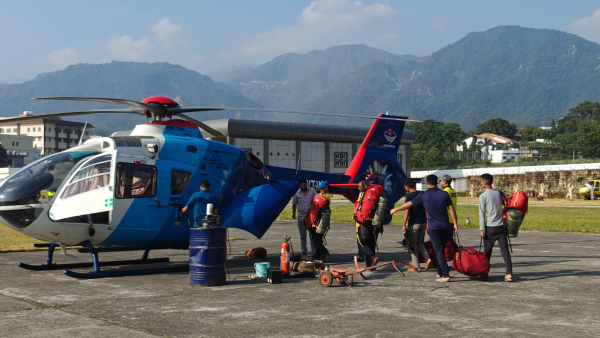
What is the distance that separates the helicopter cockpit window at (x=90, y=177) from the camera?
10961mm

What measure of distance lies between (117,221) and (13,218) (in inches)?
72.9

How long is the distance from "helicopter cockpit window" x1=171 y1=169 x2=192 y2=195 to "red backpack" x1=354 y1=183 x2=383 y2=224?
3693mm

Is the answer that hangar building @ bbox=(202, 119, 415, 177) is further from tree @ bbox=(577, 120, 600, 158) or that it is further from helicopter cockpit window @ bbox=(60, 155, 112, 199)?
tree @ bbox=(577, 120, 600, 158)

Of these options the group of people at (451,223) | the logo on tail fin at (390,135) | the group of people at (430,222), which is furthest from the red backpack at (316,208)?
the logo on tail fin at (390,135)

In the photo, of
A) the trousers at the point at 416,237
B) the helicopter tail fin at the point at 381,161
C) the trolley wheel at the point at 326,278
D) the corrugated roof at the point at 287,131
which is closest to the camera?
the trolley wheel at the point at 326,278

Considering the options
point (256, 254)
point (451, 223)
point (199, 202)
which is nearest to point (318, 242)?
point (256, 254)

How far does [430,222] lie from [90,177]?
664cm

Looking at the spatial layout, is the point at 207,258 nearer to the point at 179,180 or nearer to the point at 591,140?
the point at 179,180

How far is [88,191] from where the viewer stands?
11.1 m

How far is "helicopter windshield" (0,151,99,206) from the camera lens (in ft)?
34.6

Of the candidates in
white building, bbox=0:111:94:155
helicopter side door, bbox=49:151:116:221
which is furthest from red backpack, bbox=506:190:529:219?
white building, bbox=0:111:94:155

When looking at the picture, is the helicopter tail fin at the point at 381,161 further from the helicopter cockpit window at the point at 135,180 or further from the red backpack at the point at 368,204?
the helicopter cockpit window at the point at 135,180

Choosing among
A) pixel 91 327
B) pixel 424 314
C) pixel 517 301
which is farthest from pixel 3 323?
pixel 517 301

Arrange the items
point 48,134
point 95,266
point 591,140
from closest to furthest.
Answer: point 95,266 → point 591,140 → point 48,134
